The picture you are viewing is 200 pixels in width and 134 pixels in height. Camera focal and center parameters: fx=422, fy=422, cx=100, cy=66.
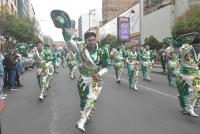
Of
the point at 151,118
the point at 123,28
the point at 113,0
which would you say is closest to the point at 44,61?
the point at 151,118

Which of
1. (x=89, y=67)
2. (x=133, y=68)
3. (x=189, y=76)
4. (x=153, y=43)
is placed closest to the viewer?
(x=89, y=67)

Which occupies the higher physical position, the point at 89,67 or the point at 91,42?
the point at 91,42

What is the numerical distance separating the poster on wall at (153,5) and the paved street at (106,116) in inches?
1942

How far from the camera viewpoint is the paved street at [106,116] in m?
7.68

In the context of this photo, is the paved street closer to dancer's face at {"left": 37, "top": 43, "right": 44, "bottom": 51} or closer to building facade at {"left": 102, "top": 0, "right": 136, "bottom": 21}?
dancer's face at {"left": 37, "top": 43, "right": 44, "bottom": 51}

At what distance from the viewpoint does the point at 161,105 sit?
1090 centimetres

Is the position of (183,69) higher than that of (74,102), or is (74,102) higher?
(183,69)

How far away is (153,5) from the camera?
68000 mm

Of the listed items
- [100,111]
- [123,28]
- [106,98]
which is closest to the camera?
[100,111]

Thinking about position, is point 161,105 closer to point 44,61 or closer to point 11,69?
point 44,61

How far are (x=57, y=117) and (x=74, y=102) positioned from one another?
8.39ft

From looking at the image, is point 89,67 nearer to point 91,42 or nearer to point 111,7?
point 91,42

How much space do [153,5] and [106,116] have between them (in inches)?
2380

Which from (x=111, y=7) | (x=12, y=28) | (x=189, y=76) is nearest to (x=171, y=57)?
(x=189, y=76)
